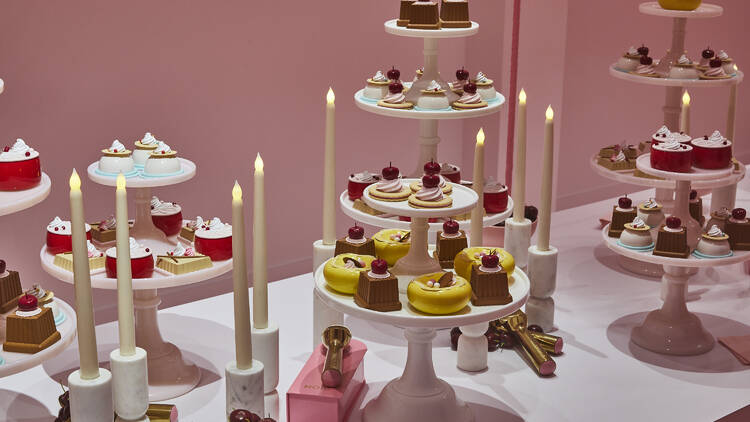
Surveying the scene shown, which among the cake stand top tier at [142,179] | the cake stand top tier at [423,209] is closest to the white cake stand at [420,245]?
the cake stand top tier at [423,209]

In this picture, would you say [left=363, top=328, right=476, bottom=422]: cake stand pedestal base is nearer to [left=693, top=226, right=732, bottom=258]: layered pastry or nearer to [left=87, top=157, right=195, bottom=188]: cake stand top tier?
[left=87, top=157, right=195, bottom=188]: cake stand top tier

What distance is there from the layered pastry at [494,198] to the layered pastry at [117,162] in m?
0.82

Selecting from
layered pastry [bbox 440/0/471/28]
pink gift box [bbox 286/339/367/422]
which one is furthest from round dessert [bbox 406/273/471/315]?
layered pastry [bbox 440/0/471/28]

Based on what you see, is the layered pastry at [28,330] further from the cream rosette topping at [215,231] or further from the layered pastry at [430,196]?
the layered pastry at [430,196]

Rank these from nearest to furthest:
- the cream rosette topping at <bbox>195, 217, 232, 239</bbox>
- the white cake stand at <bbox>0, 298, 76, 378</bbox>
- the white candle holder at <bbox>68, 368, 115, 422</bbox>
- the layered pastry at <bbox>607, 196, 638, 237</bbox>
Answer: the white candle holder at <bbox>68, 368, 115, 422</bbox>, the white cake stand at <bbox>0, 298, 76, 378</bbox>, the cream rosette topping at <bbox>195, 217, 232, 239</bbox>, the layered pastry at <bbox>607, 196, 638, 237</bbox>

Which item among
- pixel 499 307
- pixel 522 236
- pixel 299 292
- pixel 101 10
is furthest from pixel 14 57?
pixel 499 307

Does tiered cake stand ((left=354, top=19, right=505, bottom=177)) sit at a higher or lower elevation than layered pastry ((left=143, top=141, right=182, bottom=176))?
higher

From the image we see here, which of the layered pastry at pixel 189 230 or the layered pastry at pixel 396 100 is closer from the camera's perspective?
the layered pastry at pixel 189 230

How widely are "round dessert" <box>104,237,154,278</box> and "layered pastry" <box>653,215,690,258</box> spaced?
3.63 ft

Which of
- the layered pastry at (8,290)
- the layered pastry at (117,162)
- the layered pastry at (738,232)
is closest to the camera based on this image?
the layered pastry at (8,290)

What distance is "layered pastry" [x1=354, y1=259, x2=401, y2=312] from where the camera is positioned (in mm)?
1606

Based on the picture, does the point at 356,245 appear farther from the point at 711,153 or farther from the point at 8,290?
the point at 711,153

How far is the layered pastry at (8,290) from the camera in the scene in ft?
5.86

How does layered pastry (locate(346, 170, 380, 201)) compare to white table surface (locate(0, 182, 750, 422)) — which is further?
layered pastry (locate(346, 170, 380, 201))
